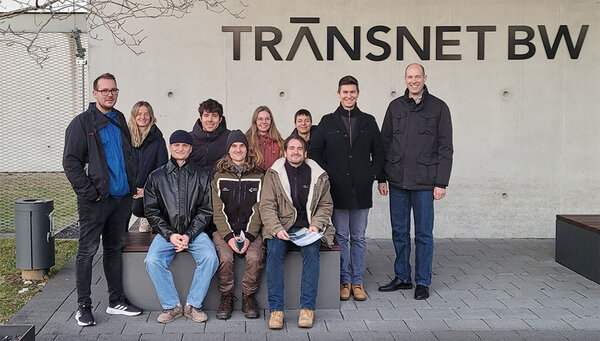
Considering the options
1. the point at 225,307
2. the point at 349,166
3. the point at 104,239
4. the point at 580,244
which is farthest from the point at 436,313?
the point at 104,239

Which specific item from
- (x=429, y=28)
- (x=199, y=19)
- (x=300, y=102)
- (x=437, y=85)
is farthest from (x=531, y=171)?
(x=199, y=19)

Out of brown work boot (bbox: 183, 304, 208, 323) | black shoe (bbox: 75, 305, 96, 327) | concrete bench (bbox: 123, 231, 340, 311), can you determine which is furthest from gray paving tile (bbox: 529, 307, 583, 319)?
black shoe (bbox: 75, 305, 96, 327)

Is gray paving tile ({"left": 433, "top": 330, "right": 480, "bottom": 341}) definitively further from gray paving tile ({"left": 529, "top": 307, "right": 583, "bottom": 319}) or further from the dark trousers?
the dark trousers

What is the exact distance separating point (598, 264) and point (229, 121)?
14.9 feet

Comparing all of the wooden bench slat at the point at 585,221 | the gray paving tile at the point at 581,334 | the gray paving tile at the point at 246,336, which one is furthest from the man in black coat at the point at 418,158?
the wooden bench slat at the point at 585,221

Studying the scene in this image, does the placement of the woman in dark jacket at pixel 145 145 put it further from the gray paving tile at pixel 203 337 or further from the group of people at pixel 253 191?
the gray paving tile at pixel 203 337

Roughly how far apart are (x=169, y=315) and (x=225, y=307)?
0.44m

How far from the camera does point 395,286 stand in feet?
21.4

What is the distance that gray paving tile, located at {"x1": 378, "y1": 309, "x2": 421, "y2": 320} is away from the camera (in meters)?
5.66

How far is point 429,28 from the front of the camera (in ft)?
29.2

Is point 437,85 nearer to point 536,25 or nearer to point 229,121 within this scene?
point 536,25

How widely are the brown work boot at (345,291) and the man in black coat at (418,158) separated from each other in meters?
0.60

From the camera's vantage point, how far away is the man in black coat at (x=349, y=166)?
614cm

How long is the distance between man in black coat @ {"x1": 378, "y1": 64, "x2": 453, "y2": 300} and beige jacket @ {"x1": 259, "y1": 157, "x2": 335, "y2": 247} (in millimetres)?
746
